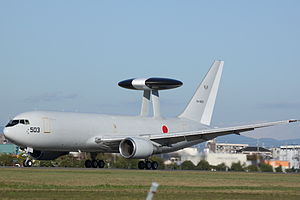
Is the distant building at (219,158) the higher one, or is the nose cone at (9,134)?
the nose cone at (9,134)

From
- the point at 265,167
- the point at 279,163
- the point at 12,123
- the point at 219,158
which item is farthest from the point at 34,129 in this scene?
the point at 279,163

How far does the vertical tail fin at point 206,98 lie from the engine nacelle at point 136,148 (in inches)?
Answer: 401

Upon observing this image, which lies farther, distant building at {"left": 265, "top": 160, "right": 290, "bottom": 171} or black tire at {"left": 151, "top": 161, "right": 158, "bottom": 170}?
black tire at {"left": 151, "top": 161, "right": 158, "bottom": 170}

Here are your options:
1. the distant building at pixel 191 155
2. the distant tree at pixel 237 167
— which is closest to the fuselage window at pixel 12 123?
the distant building at pixel 191 155

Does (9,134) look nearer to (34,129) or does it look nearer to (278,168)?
(34,129)

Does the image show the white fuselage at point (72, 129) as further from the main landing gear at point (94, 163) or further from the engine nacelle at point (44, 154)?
the engine nacelle at point (44, 154)

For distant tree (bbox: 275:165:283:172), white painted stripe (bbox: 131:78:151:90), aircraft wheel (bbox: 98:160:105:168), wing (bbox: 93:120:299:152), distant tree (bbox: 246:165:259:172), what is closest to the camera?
distant tree (bbox: 246:165:259:172)

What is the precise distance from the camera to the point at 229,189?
85.1 feet

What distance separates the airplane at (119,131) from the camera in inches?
1740

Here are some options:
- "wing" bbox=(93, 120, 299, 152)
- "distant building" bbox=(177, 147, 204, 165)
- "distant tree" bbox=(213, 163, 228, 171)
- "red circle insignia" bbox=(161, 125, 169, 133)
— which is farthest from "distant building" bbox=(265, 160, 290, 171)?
"red circle insignia" bbox=(161, 125, 169, 133)

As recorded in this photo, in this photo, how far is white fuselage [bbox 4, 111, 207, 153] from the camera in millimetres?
43812

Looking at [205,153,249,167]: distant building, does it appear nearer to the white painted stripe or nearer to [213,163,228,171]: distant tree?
[213,163,228,171]: distant tree

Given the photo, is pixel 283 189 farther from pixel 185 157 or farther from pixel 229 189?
pixel 185 157

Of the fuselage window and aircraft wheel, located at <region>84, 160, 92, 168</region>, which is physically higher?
the fuselage window
